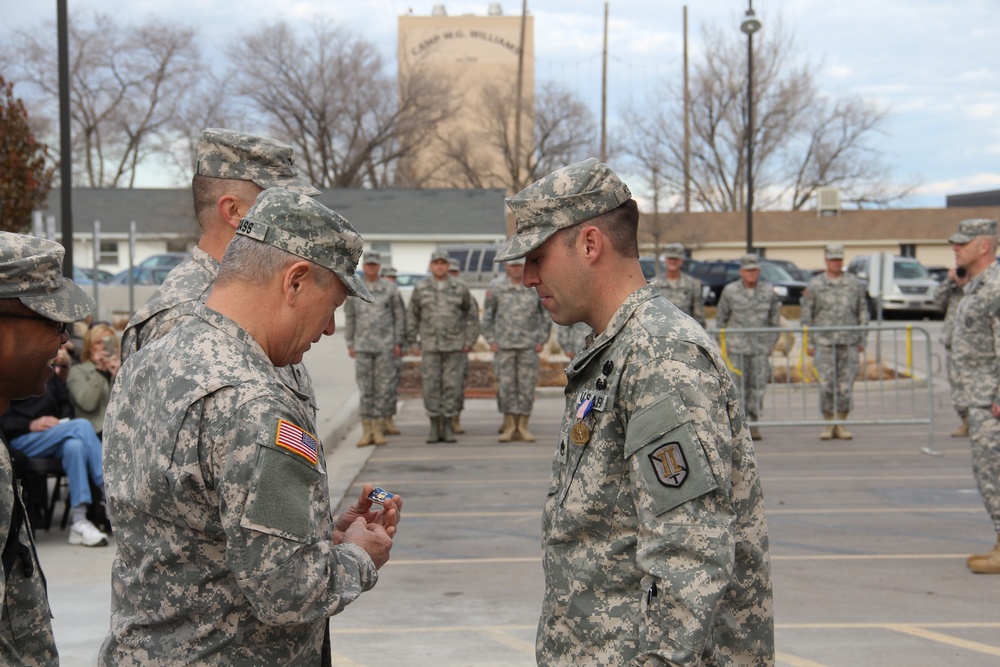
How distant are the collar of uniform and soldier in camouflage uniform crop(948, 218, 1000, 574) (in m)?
4.58

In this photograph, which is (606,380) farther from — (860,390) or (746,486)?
(860,390)

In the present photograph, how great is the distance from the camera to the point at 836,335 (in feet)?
42.4

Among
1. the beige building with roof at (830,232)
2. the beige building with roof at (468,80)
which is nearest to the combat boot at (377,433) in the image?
the beige building with roof at (830,232)

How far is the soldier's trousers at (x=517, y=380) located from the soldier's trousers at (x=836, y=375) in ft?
10.9

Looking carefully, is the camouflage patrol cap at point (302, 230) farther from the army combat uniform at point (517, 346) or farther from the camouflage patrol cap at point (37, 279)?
the army combat uniform at point (517, 346)

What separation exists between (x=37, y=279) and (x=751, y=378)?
11.3m

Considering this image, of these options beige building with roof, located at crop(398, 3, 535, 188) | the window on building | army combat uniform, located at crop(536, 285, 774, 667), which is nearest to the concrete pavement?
army combat uniform, located at crop(536, 285, 774, 667)

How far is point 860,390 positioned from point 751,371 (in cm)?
477

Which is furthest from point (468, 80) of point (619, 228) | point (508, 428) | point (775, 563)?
point (619, 228)

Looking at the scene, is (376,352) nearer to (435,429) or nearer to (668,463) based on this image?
(435,429)

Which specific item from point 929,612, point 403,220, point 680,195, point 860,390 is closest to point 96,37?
point 403,220

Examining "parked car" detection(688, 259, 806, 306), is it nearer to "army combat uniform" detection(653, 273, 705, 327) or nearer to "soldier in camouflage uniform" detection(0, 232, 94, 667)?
"army combat uniform" detection(653, 273, 705, 327)

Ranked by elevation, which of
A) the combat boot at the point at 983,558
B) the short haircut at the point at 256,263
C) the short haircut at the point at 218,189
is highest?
the short haircut at the point at 218,189

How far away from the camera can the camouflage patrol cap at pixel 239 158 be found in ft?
12.6
